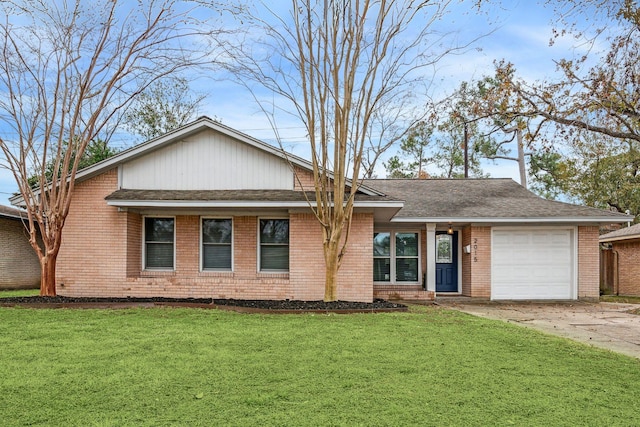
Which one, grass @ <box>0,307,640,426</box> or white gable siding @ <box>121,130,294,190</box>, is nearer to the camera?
grass @ <box>0,307,640,426</box>

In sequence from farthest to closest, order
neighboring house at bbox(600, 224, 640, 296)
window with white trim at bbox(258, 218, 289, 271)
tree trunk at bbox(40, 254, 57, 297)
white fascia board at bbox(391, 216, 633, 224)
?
neighboring house at bbox(600, 224, 640, 296)
white fascia board at bbox(391, 216, 633, 224)
window with white trim at bbox(258, 218, 289, 271)
tree trunk at bbox(40, 254, 57, 297)

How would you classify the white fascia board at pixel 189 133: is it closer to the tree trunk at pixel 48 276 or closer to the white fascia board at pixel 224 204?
the white fascia board at pixel 224 204

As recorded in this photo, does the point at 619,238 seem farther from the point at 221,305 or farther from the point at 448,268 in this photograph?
the point at 221,305

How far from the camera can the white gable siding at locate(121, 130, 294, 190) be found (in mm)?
12766

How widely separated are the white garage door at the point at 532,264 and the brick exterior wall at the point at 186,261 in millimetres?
4948

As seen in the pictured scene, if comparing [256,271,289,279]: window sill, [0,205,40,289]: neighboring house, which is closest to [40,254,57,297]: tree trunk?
[256,271,289,279]: window sill

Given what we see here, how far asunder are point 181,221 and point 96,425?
9518mm

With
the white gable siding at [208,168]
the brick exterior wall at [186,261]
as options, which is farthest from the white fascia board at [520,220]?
the white gable siding at [208,168]

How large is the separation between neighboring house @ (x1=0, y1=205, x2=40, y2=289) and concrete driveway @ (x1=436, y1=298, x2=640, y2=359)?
608 inches

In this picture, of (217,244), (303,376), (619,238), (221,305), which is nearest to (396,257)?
(217,244)

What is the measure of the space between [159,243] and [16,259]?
856cm

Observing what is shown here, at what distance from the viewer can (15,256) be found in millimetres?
17953

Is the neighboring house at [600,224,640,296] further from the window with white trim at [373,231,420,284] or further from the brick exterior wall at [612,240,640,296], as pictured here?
the window with white trim at [373,231,420,284]

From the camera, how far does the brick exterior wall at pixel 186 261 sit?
12.2 metres
